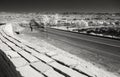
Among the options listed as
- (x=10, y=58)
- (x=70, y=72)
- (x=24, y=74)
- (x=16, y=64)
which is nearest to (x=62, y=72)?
(x=70, y=72)

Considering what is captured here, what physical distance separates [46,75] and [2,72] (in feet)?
8.82

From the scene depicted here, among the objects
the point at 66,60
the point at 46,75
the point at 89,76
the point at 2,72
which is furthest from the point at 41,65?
the point at 2,72

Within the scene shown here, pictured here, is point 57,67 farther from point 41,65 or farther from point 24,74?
point 24,74

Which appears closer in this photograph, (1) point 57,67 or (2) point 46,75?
(2) point 46,75

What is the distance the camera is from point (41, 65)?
3275 mm

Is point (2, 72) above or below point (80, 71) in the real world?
below

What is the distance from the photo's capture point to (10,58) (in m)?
3.60

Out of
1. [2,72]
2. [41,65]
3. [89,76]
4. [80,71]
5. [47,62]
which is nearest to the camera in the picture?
[89,76]

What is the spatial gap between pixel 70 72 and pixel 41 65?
823 mm

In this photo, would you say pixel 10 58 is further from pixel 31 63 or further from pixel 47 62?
pixel 47 62

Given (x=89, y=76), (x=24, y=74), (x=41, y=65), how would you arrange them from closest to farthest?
(x=24, y=74) → (x=89, y=76) → (x=41, y=65)

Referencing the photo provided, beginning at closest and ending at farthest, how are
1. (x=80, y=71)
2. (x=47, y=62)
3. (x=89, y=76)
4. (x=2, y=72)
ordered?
(x=89, y=76) < (x=80, y=71) < (x=47, y=62) < (x=2, y=72)

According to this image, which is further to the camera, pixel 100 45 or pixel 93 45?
pixel 93 45

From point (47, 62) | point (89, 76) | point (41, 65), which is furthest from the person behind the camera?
point (47, 62)
